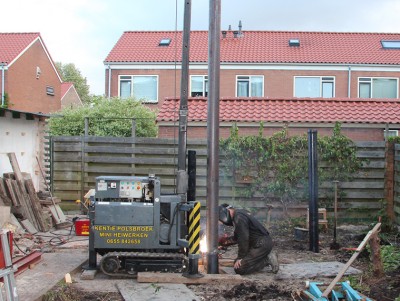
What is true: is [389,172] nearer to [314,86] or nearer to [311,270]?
[311,270]

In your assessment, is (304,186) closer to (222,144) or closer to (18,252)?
(222,144)

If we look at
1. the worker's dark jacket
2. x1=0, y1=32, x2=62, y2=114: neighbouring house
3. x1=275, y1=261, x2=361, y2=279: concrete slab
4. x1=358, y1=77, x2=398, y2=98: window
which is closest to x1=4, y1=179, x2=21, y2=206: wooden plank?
A: the worker's dark jacket

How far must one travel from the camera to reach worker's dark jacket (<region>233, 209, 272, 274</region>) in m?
9.02

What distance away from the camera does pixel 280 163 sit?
548 inches

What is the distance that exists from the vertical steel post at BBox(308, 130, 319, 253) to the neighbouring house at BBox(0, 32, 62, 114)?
943 inches

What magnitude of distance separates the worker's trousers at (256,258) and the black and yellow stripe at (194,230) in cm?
84

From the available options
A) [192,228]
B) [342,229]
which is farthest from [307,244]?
[192,228]

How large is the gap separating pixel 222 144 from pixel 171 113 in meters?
2.30

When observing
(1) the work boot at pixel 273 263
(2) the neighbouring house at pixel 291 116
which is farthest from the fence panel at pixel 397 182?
(1) the work boot at pixel 273 263

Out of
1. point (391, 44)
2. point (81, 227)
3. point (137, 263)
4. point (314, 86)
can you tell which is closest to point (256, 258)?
point (137, 263)

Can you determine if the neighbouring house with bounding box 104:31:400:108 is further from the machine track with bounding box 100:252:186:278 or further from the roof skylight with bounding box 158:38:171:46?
the machine track with bounding box 100:252:186:278

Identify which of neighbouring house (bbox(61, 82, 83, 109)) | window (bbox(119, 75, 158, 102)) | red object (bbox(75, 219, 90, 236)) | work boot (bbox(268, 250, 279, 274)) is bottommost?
work boot (bbox(268, 250, 279, 274))

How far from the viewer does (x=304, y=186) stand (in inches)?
546

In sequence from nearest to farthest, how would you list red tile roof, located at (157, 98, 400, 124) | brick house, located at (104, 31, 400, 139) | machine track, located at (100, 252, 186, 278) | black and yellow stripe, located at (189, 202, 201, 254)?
1. machine track, located at (100, 252, 186, 278)
2. black and yellow stripe, located at (189, 202, 201, 254)
3. red tile roof, located at (157, 98, 400, 124)
4. brick house, located at (104, 31, 400, 139)
